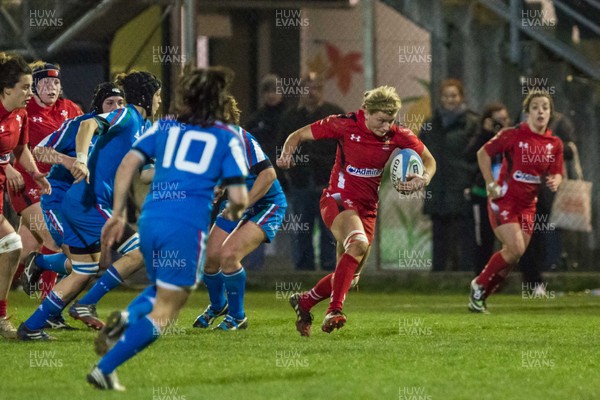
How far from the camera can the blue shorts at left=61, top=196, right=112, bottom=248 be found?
32.6 ft

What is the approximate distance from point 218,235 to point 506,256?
3382mm

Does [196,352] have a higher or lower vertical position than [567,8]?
lower

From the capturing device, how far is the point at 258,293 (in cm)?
1562

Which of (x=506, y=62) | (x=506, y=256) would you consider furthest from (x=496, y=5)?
(x=506, y=256)

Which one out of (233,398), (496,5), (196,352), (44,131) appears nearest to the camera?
(233,398)

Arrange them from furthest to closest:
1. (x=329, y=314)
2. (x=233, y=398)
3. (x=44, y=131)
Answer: (x=44, y=131) < (x=329, y=314) < (x=233, y=398)

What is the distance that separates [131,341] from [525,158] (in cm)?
704

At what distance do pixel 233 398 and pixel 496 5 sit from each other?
9.60 m

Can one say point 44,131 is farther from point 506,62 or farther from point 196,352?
point 506,62

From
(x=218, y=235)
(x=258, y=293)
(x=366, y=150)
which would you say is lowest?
(x=258, y=293)

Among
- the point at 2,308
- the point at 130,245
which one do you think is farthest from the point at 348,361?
the point at 2,308

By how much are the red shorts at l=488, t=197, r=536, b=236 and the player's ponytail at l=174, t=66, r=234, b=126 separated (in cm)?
609

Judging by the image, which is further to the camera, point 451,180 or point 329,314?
point 451,180

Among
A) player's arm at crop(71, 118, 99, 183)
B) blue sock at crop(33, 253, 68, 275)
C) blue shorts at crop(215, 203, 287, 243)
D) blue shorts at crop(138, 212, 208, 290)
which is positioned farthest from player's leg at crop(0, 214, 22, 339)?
blue shorts at crop(138, 212, 208, 290)
